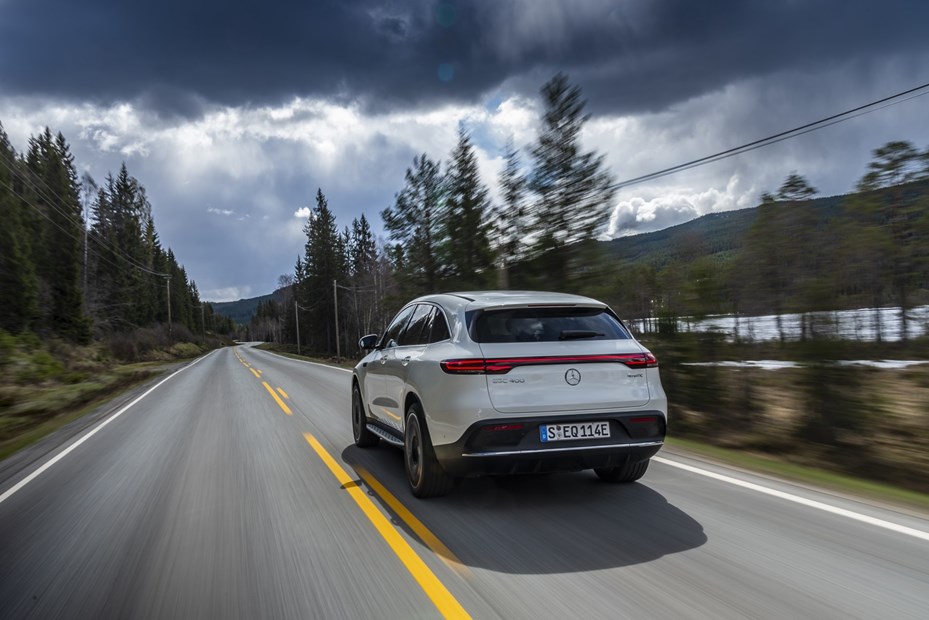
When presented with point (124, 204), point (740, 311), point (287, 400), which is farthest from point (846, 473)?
point (124, 204)

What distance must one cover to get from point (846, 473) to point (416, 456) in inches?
180

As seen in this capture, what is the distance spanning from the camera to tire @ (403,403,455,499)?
17.2 ft

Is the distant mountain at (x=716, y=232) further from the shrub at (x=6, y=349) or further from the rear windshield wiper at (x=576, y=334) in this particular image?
the shrub at (x=6, y=349)

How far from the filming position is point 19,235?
35.8 meters

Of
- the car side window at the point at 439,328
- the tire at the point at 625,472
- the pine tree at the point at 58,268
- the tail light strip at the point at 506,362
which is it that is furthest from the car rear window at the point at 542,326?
the pine tree at the point at 58,268

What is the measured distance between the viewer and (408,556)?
4012 mm

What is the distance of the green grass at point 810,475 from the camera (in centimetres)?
A: 522

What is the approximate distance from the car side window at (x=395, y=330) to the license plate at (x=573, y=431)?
2716 millimetres

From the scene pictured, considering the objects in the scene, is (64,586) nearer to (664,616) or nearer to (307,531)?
(307,531)

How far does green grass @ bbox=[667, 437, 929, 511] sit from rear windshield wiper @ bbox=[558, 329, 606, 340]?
259cm

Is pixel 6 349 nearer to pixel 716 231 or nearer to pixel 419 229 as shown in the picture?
pixel 419 229

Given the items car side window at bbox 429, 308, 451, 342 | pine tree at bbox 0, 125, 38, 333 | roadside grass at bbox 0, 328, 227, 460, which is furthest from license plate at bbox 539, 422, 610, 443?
pine tree at bbox 0, 125, 38, 333

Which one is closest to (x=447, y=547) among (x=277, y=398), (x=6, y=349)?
(x=277, y=398)

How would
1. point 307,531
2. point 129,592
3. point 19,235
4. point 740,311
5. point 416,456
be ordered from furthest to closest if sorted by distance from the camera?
point 19,235, point 740,311, point 416,456, point 307,531, point 129,592
